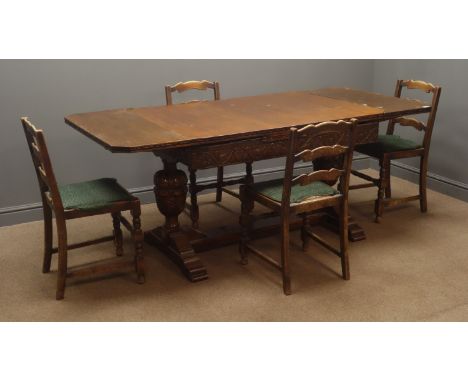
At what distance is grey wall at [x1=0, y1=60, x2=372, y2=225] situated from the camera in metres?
3.95

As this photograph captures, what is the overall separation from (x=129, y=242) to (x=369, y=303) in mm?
1571

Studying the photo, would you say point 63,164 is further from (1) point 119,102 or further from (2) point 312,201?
(2) point 312,201

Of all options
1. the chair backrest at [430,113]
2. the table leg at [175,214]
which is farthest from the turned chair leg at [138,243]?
the chair backrest at [430,113]

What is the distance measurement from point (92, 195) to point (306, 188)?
1.12 metres

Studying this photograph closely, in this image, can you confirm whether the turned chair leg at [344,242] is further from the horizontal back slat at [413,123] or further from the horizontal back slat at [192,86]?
the horizontal back slat at [192,86]

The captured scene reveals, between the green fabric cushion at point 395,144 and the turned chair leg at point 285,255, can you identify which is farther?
the green fabric cushion at point 395,144

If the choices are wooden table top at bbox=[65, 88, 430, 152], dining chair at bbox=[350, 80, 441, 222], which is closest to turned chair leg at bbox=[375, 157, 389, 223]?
dining chair at bbox=[350, 80, 441, 222]

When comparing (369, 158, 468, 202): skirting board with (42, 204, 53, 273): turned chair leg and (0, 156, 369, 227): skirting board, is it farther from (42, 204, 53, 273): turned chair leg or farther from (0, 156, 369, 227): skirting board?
(42, 204, 53, 273): turned chair leg

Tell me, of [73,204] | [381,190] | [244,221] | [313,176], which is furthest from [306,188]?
[73,204]

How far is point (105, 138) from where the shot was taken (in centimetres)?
300

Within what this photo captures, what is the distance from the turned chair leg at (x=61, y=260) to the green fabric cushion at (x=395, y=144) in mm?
2203

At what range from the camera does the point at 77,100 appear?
4.09 meters

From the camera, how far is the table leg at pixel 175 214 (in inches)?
132
